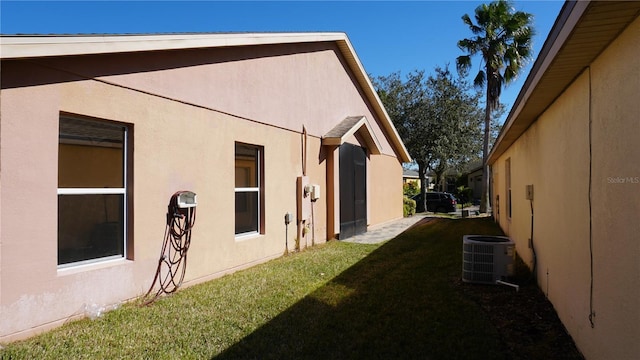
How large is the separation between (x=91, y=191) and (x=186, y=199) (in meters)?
1.42

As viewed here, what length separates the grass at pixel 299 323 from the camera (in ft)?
13.6

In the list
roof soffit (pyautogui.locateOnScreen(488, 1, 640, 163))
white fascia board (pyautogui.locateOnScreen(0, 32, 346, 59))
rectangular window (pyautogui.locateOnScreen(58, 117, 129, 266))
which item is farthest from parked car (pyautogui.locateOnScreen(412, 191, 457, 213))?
rectangular window (pyautogui.locateOnScreen(58, 117, 129, 266))

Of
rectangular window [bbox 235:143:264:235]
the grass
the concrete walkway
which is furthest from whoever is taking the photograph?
the concrete walkway

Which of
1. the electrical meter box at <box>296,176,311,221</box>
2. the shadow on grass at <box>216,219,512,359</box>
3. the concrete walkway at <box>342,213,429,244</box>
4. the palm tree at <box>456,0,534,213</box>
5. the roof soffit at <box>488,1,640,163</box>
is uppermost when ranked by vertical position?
the palm tree at <box>456,0,534,213</box>

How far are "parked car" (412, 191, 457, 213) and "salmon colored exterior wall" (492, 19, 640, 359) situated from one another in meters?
23.7

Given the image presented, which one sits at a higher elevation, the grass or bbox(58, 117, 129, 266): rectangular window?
bbox(58, 117, 129, 266): rectangular window

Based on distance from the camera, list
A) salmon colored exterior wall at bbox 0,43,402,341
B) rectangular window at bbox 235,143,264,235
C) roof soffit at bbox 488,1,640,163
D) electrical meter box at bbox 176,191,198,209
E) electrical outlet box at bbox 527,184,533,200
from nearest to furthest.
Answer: roof soffit at bbox 488,1,640,163 < salmon colored exterior wall at bbox 0,43,402,341 < electrical meter box at bbox 176,191,198,209 < electrical outlet box at bbox 527,184,533,200 < rectangular window at bbox 235,143,264,235

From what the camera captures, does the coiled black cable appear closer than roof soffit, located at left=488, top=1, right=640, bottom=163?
No

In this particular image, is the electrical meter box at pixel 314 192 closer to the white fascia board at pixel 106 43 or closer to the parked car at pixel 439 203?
the white fascia board at pixel 106 43

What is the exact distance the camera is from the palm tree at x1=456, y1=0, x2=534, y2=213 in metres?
21.9

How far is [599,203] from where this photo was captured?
11.5 feet

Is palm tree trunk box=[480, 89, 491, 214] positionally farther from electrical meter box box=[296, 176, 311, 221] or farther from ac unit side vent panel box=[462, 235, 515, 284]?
ac unit side vent panel box=[462, 235, 515, 284]

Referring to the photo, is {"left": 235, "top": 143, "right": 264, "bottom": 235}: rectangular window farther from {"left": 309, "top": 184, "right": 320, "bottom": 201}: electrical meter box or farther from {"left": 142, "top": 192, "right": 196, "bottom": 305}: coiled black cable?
{"left": 309, "top": 184, "right": 320, "bottom": 201}: electrical meter box

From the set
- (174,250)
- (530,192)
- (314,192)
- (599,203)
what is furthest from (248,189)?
(599,203)
